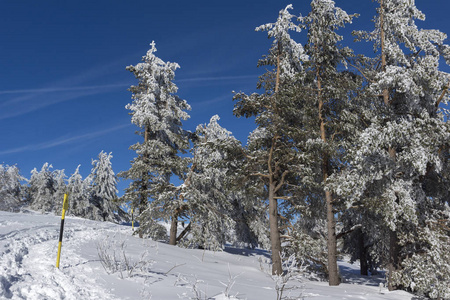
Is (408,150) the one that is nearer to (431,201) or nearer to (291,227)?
(431,201)

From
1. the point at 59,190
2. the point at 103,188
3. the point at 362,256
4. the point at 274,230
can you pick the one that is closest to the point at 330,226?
the point at 274,230

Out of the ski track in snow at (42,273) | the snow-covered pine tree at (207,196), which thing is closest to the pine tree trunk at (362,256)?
the snow-covered pine tree at (207,196)

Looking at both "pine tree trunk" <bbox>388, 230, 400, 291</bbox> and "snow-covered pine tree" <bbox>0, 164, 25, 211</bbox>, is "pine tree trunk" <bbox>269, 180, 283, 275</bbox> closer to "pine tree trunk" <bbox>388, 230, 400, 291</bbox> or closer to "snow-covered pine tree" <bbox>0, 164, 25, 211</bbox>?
"pine tree trunk" <bbox>388, 230, 400, 291</bbox>

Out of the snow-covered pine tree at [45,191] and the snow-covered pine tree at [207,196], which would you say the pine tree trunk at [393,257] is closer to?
the snow-covered pine tree at [207,196]

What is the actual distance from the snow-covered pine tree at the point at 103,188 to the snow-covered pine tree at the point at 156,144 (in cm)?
2043

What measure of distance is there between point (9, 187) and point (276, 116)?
139ft

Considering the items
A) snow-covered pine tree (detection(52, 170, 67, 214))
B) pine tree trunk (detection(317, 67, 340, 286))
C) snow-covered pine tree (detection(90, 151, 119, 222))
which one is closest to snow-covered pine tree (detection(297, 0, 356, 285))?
pine tree trunk (detection(317, 67, 340, 286))

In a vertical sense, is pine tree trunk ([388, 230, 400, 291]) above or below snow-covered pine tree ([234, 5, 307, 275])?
below

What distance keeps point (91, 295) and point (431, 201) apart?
11.5 metres

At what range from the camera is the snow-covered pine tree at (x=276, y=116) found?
13.2 m

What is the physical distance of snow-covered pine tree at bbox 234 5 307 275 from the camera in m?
13.2

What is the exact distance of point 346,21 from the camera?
45.7 feet

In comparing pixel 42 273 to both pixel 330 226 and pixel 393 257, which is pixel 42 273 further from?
pixel 393 257

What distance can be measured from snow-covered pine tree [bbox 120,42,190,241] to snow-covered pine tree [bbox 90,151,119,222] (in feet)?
67.0
